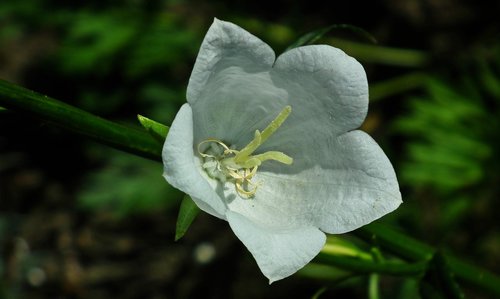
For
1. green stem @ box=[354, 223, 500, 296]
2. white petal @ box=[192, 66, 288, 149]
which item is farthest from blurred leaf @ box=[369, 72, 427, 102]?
white petal @ box=[192, 66, 288, 149]

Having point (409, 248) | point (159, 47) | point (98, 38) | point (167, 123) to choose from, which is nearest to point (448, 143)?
point (167, 123)

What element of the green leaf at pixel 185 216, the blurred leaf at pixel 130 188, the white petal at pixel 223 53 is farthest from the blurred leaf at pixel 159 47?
the green leaf at pixel 185 216

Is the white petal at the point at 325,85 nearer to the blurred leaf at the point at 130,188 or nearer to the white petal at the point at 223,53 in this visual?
the white petal at the point at 223,53

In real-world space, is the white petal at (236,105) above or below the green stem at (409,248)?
above

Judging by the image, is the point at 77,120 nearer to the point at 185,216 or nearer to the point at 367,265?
the point at 185,216

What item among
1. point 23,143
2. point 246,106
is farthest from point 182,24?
point 246,106

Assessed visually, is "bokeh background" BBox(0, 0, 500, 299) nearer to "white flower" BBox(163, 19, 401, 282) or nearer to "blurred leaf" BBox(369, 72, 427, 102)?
"blurred leaf" BBox(369, 72, 427, 102)

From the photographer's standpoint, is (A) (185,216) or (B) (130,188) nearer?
(A) (185,216)
